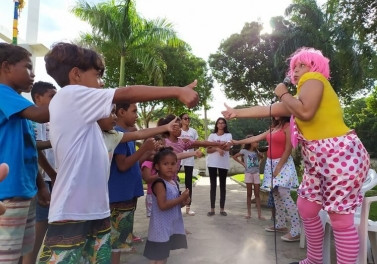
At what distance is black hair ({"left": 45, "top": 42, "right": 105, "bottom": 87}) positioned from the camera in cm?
176

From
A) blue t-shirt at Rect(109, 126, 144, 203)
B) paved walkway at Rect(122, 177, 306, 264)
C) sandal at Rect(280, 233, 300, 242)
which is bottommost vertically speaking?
paved walkway at Rect(122, 177, 306, 264)

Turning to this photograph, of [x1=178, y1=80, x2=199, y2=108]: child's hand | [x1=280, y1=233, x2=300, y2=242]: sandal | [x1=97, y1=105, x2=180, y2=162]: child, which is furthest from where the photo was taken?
[x1=280, y1=233, x2=300, y2=242]: sandal

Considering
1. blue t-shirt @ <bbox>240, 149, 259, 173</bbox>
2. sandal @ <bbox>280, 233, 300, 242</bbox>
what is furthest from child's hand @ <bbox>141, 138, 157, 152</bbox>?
blue t-shirt @ <bbox>240, 149, 259, 173</bbox>

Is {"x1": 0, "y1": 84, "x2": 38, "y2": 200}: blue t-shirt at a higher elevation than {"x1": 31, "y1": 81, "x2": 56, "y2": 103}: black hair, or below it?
below

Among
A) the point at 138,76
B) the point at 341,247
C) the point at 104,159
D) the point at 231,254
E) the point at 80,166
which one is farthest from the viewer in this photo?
the point at 138,76

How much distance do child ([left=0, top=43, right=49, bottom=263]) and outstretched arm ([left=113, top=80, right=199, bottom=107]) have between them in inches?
19.2

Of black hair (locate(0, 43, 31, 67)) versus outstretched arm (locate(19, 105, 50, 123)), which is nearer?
outstretched arm (locate(19, 105, 50, 123))

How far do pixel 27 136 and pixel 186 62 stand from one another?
17.4 metres

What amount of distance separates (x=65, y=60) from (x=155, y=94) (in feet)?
1.99

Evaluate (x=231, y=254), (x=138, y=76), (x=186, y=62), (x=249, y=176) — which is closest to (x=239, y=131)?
(x=186, y=62)

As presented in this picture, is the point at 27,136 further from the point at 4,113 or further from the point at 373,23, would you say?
the point at 373,23

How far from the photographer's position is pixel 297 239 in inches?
161

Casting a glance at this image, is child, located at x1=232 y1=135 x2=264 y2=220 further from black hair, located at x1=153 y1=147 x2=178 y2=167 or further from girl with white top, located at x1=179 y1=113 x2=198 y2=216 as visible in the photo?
black hair, located at x1=153 y1=147 x2=178 y2=167

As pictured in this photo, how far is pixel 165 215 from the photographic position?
2.82 m
